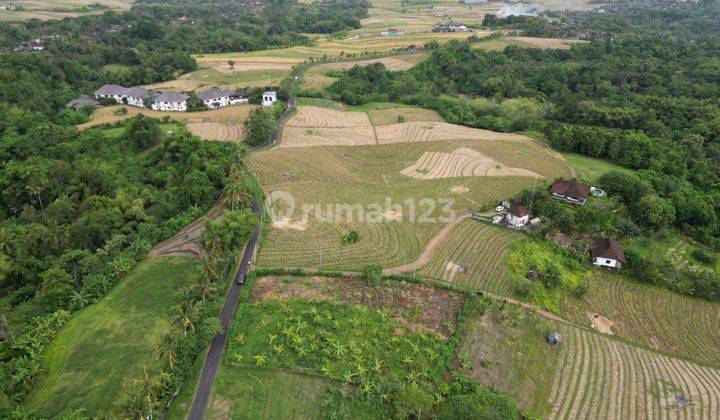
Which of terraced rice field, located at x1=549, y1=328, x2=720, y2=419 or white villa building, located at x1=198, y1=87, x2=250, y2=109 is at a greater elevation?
white villa building, located at x1=198, y1=87, x2=250, y2=109

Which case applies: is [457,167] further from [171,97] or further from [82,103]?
[82,103]

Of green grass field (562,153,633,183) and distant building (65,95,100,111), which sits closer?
green grass field (562,153,633,183)

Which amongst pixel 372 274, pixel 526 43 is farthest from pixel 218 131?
pixel 526 43

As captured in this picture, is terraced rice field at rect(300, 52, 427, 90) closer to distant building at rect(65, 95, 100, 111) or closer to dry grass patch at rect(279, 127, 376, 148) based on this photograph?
dry grass patch at rect(279, 127, 376, 148)

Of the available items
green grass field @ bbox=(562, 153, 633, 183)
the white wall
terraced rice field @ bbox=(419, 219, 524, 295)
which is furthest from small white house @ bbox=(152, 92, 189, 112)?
green grass field @ bbox=(562, 153, 633, 183)

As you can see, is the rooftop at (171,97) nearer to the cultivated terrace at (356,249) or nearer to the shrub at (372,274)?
the cultivated terrace at (356,249)

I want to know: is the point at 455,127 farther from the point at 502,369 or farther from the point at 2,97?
the point at 2,97

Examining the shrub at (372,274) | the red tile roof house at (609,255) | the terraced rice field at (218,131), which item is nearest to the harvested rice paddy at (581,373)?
the shrub at (372,274)
